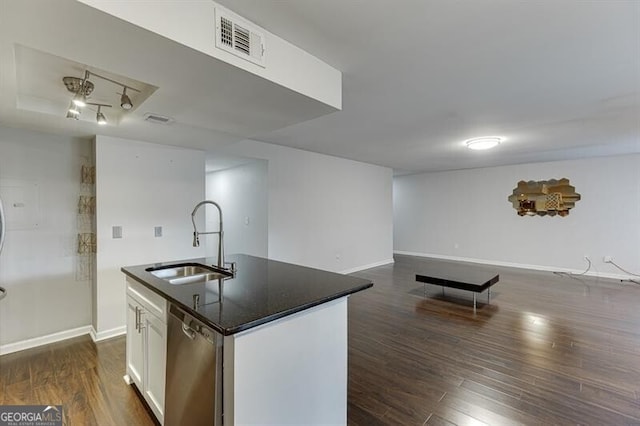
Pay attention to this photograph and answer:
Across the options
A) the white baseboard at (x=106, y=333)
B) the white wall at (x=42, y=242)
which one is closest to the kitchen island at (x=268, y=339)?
the white baseboard at (x=106, y=333)

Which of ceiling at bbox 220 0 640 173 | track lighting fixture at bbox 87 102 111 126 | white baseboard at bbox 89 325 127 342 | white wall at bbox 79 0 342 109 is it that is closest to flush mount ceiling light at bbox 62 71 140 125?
track lighting fixture at bbox 87 102 111 126

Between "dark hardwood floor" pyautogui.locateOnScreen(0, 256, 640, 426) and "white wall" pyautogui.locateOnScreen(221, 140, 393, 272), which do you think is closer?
"dark hardwood floor" pyautogui.locateOnScreen(0, 256, 640, 426)

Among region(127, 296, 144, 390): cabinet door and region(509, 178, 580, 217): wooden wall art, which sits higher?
region(509, 178, 580, 217): wooden wall art

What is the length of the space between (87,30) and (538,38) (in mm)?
2487

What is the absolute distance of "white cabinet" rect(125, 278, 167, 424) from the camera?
183 centimetres

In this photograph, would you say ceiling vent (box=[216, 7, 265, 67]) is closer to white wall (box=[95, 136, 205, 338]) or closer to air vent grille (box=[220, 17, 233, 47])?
air vent grille (box=[220, 17, 233, 47])

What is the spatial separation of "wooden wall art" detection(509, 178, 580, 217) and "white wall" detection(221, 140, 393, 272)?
2.99m

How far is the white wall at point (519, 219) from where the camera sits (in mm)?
5898

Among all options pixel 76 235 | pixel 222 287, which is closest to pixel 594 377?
pixel 222 287

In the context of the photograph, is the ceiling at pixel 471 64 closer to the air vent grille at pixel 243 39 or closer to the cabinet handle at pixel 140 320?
the air vent grille at pixel 243 39

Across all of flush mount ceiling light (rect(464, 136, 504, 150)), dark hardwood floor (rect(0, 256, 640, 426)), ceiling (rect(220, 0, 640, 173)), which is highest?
ceiling (rect(220, 0, 640, 173))

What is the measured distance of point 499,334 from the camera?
324 cm

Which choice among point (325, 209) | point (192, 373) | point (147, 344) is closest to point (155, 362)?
point (147, 344)

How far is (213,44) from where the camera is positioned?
1.51 meters
